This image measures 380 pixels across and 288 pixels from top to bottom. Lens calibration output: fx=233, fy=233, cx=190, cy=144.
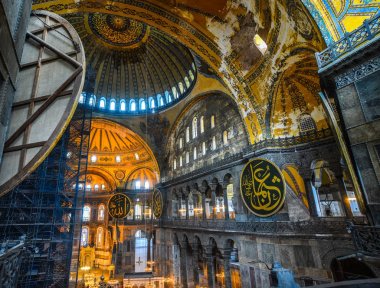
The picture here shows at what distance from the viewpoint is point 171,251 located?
55.6 feet

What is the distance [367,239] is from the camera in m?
4.18

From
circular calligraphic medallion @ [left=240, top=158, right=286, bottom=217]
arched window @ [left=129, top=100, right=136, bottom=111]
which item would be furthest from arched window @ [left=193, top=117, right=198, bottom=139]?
circular calligraphic medallion @ [left=240, top=158, right=286, bottom=217]

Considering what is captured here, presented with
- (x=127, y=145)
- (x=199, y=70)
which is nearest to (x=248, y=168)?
(x=199, y=70)

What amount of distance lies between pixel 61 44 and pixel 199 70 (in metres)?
10.4

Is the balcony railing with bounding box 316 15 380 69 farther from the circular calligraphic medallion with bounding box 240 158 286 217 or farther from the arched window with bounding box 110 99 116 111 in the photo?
the arched window with bounding box 110 99 116 111

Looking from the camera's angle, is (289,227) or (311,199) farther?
(311,199)

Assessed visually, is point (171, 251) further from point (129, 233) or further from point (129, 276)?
point (129, 233)

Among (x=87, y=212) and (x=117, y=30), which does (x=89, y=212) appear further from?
(x=117, y=30)

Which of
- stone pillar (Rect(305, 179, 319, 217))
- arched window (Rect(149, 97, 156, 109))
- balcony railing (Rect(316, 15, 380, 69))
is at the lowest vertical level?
stone pillar (Rect(305, 179, 319, 217))

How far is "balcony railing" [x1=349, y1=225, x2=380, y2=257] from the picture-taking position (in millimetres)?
4020

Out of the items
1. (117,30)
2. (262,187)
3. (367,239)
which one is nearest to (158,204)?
(262,187)

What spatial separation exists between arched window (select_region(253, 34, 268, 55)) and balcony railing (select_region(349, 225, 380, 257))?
6587mm

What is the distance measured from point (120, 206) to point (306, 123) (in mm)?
15339

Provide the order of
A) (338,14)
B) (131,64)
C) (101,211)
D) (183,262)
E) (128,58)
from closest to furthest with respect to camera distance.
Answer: (338,14) < (183,262) < (128,58) < (131,64) < (101,211)
